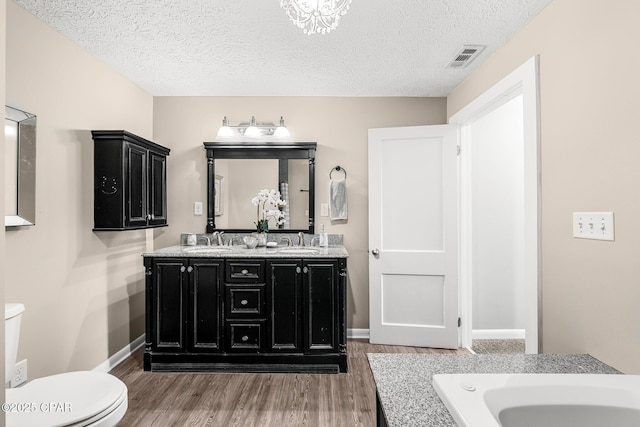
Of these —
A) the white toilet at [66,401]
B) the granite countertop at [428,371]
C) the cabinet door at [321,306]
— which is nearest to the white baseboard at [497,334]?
the cabinet door at [321,306]

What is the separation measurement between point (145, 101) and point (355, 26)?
2161 mm

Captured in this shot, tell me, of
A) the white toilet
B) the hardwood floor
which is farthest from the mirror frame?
the white toilet

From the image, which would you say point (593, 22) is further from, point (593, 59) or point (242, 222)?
point (242, 222)

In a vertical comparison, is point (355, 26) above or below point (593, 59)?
above

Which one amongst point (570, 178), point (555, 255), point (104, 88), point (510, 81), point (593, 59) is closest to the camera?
point (593, 59)

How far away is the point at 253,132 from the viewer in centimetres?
340

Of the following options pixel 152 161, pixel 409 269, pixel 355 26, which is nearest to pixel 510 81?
pixel 355 26

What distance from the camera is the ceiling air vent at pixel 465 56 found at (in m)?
2.47

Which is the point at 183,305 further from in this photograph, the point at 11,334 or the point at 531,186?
the point at 531,186

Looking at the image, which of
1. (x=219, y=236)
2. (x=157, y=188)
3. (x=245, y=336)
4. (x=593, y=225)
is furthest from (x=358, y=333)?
(x=593, y=225)

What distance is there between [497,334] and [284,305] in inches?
85.6

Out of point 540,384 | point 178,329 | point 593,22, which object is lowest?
point 178,329

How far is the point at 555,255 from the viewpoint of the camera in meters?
1.85

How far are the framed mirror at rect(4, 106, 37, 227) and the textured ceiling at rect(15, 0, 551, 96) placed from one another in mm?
664
